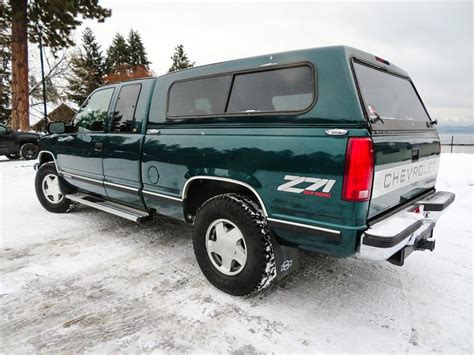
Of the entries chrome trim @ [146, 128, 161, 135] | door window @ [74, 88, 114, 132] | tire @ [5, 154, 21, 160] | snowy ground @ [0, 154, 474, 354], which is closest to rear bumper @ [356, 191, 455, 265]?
snowy ground @ [0, 154, 474, 354]

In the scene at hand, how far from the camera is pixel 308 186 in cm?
214

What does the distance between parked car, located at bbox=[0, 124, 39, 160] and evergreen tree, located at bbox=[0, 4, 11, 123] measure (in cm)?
647

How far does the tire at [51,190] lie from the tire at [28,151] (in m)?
10.1

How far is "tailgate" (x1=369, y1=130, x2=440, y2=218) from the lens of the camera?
6.94 ft

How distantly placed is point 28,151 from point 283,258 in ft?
48.5

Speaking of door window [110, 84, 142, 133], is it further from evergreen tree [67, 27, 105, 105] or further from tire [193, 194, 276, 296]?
evergreen tree [67, 27, 105, 105]

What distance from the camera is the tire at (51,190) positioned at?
4965mm

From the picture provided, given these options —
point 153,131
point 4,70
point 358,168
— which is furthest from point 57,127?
point 4,70

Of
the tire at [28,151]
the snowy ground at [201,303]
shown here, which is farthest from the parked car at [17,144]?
the snowy ground at [201,303]

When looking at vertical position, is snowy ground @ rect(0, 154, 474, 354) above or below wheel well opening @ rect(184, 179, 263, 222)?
below

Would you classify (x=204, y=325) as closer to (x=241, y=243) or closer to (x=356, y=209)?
(x=241, y=243)

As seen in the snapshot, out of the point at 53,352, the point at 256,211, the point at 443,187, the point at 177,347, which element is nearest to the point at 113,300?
the point at 53,352

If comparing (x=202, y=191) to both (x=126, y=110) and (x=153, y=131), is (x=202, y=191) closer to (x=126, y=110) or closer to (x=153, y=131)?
(x=153, y=131)

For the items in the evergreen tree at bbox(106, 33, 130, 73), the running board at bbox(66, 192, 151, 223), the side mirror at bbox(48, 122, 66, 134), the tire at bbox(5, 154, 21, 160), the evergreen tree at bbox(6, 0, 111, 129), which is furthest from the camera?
the evergreen tree at bbox(106, 33, 130, 73)
